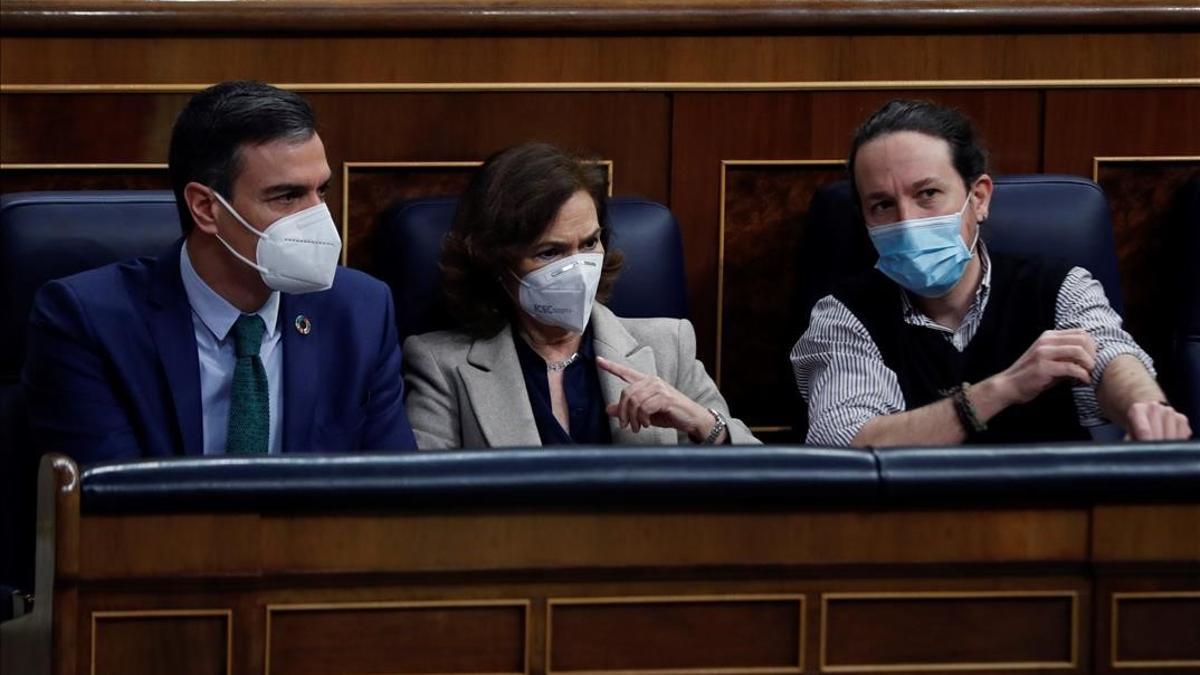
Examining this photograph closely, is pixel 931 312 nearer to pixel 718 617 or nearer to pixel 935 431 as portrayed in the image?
pixel 935 431

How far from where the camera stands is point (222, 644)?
1716mm

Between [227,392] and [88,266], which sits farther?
[88,266]

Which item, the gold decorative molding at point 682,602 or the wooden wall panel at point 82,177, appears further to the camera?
the wooden wall panel at point 82,177

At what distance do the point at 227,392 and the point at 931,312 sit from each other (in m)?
1.03

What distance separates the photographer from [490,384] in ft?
8.54

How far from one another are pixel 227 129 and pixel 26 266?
0.37m

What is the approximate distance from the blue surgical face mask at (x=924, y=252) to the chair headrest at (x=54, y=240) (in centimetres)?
98

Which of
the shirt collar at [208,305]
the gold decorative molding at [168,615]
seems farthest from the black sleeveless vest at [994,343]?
the gold decorative molding at [168,615]

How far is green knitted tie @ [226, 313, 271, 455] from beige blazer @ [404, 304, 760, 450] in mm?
268

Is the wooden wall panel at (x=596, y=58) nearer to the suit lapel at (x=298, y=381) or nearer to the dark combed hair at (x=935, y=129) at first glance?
the dark combed hair at (x=935, y=129)

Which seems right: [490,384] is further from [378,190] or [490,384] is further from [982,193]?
[982,193]

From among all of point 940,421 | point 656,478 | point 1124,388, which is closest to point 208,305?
point 656,478

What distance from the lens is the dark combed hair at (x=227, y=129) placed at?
2412 millimetres

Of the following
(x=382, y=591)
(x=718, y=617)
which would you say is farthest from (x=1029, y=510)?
(x=382, y=591)
